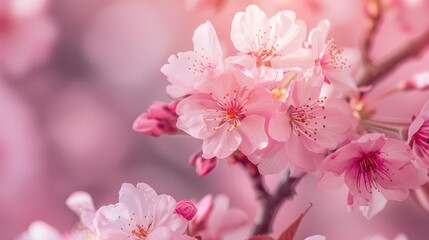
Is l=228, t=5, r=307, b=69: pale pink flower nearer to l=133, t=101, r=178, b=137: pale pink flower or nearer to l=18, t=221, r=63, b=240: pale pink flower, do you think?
l=133, t=101, r=178, b=137: pale pink flower

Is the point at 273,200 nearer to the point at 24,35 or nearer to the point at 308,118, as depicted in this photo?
the point at 308,118

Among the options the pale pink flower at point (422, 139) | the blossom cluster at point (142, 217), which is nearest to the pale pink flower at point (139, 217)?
the blossom cluster at point (142, 217)

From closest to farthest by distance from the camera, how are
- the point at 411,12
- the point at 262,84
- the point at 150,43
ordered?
the point at 262,84 → the point at 411,12 → the point at 150,43

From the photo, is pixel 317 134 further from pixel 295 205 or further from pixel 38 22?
pixel 38 22

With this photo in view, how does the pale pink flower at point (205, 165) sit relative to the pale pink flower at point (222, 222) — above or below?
above

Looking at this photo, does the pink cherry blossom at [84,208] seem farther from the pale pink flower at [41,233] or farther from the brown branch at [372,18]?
the brown branch at [372,18]

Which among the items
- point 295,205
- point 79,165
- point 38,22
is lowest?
point 295,205

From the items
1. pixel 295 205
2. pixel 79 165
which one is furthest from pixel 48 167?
pixel 295 205
